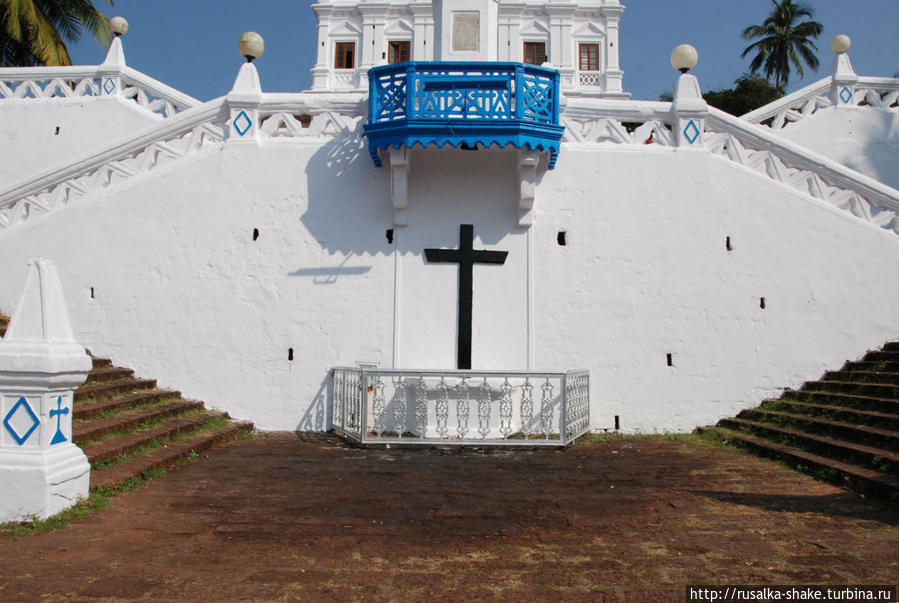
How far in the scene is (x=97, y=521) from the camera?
4715 millimetres

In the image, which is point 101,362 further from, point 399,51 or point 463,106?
point 399,51

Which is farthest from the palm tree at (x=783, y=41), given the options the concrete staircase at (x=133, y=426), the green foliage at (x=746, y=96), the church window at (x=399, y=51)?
the concrete staircase at (x=133, y=426)

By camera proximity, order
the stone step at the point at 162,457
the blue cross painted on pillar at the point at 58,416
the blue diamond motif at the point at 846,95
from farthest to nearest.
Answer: the blue diamond motif at the point at 846,95
the stone step at the point at 162,457
the blue cross painted on pillar at the point at 58,416

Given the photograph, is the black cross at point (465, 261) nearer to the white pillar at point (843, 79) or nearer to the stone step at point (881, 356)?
the stone step at point (881, 356)

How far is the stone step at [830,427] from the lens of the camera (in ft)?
21.1

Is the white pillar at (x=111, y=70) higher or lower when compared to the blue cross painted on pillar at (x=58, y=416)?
higher

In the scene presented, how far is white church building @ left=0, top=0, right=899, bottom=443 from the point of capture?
9555 millimetres

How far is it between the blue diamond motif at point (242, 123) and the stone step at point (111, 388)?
4.23m

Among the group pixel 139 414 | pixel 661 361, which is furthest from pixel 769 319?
pixel 139 414

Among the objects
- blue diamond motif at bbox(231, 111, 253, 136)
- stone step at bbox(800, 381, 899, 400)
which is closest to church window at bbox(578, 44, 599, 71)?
blue diamond motif at bbox(231, 111, 253, 136)

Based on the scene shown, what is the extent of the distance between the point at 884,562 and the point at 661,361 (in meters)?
5.79

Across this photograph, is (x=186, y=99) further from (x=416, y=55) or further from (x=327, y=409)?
(x=416, y=55)

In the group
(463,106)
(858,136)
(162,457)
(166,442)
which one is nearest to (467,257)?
(463,106)

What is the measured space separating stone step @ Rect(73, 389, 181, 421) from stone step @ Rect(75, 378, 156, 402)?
0.34 feet
